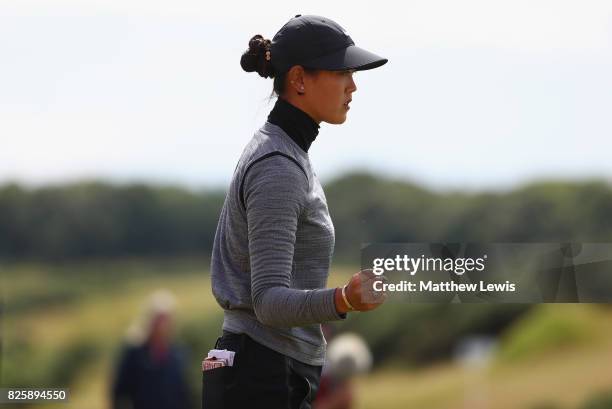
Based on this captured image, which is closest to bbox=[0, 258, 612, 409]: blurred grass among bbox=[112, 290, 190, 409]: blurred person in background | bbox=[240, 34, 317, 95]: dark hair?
bbox=[112, 290, 190, 409]: blurred person in background

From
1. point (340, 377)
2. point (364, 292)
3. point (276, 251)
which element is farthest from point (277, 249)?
point (340, 377)

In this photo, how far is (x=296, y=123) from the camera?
7.76 feet

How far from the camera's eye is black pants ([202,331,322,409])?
2297 mm

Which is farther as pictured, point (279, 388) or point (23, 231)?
point (23, 231)

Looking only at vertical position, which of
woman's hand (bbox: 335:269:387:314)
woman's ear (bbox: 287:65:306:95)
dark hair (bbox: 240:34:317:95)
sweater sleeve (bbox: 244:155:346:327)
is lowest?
woman's hand (bbox: 335:269:387:314)

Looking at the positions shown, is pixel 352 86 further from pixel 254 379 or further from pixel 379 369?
pixel 379 369

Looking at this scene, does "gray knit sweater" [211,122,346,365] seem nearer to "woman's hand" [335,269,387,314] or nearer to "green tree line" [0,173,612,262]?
"woman's hand" [335,269,387,314]

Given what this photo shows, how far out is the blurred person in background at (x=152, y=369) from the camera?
20.8 feet

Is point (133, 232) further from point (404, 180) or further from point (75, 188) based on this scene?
point (404, 180)

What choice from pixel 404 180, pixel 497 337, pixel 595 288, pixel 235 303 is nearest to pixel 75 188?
pixel 404 180

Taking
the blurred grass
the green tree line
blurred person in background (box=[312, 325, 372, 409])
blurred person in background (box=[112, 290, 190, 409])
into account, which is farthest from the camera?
the green tree line

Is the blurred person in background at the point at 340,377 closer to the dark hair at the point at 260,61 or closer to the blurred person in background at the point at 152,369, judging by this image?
the blurred person in background at the point at 152,369

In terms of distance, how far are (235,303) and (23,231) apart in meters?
9.14

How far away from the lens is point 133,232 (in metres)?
11.1
